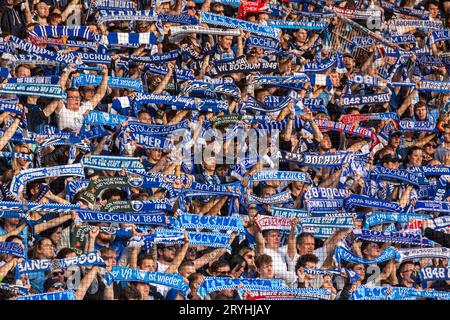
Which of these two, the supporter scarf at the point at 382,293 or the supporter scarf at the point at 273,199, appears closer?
the supporter scarf at the point at 382,293

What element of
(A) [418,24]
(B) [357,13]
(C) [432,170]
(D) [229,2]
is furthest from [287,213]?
(A) [418,24]

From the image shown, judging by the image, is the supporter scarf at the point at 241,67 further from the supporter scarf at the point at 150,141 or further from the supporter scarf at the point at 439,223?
the supporter scarf at the point at 439,223

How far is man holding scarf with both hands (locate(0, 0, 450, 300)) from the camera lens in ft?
53.5

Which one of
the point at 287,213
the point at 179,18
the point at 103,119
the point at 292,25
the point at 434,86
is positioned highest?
the point at 179,18

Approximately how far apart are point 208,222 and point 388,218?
7.93ft

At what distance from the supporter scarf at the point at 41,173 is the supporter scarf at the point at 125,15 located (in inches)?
98.4

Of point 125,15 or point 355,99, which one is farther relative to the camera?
point 355,99

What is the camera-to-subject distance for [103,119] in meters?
17.3

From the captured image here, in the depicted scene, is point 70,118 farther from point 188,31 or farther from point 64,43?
point 188,31

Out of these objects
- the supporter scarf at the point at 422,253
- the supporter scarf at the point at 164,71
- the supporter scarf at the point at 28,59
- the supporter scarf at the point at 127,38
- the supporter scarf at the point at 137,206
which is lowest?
the supporter scarf at the point at 422,253

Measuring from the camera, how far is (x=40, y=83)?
682 inches

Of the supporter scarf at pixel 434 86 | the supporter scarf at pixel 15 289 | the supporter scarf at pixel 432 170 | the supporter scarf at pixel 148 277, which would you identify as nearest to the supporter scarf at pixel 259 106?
the supporter scarf at pixel 432 170

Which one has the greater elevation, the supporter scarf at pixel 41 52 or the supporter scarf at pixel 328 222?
the supporter scarf at pixel 41 52

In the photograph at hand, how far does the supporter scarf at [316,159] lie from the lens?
17547mm
